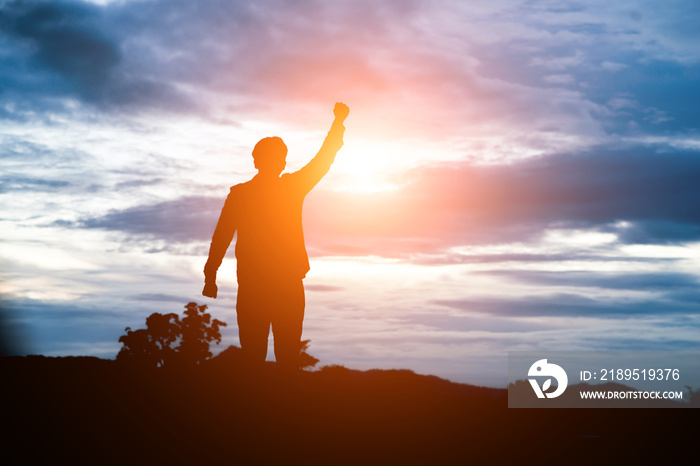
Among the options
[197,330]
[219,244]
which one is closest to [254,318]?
[219,244]

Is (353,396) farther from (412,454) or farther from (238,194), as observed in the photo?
(238,194)

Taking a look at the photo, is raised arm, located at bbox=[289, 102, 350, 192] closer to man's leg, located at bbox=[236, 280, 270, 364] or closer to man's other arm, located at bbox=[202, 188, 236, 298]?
man's other arm, located at bbox=[202, 188, 236, 298]

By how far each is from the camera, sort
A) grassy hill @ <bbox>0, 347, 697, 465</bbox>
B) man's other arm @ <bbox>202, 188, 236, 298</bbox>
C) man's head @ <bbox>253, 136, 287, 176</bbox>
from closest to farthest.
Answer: grassy hill @ <bbox>0, 347, 697, 465</bbox>, man's head @ <bbox>253, 136, 287, 176</bbox>, man's other arm @ <bbox>202, 188, 236, 298</bbox>

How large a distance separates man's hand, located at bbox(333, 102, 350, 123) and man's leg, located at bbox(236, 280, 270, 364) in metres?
3.53

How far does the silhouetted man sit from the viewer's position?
1308cm

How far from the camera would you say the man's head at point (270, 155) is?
13.2 meters

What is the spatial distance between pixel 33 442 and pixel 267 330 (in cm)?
456

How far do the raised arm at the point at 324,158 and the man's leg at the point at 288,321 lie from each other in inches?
74.2

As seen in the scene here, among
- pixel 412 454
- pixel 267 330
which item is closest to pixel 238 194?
pixel 267 330

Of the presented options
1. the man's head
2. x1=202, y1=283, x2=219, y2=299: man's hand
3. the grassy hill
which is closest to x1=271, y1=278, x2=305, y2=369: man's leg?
the grassy hill

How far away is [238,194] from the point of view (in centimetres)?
1340

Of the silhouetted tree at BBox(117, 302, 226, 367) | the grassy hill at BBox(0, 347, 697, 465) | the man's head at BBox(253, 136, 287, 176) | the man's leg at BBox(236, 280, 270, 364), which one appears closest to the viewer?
the grassy hill at BBox(0, 347, 697, 465)

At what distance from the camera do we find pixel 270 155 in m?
13.2

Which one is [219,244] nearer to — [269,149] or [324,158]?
[269,149]
